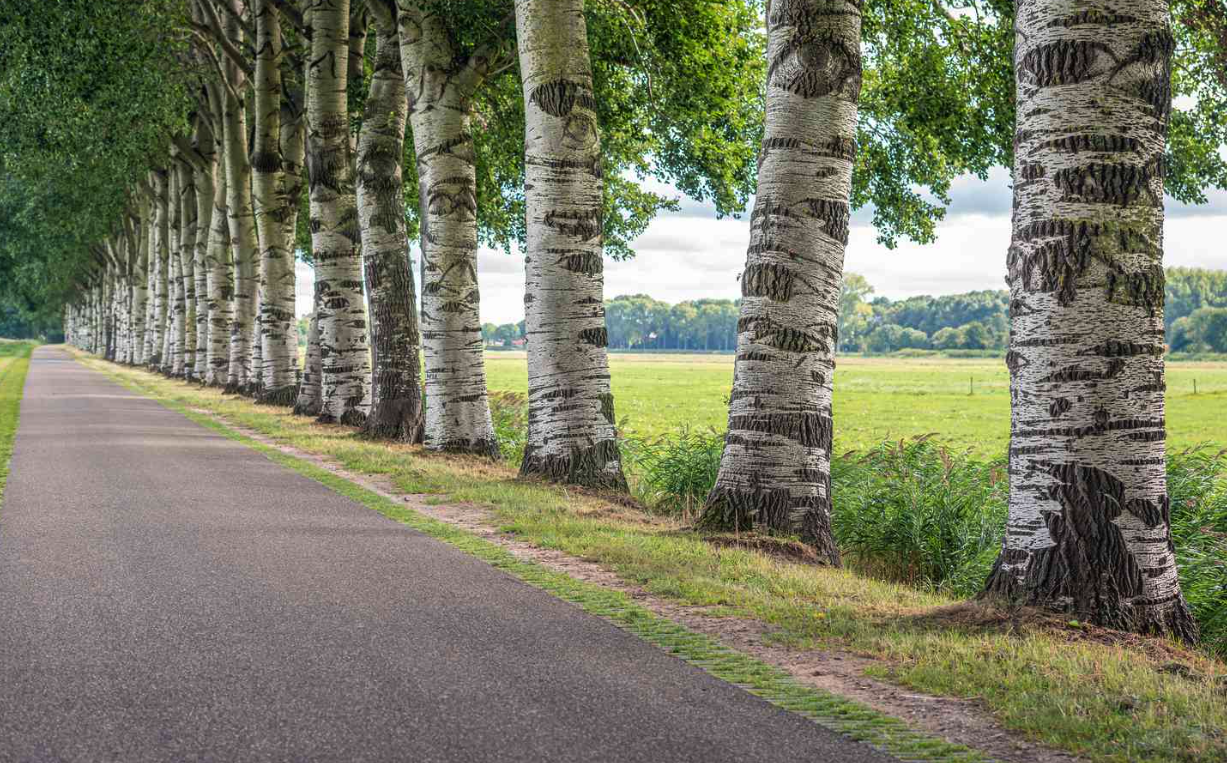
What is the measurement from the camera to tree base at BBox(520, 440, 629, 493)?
1312 centimetres

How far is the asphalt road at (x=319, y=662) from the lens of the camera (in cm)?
469

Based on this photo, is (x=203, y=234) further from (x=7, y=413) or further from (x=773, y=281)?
(x=773, y=281)

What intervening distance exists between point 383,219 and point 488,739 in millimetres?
15791

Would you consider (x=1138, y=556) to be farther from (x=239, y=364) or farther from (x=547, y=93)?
(x=239, y=364)

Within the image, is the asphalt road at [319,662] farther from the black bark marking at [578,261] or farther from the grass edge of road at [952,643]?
the black bark marking at [578,261]

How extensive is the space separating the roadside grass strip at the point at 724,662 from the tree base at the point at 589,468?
2.51 meters

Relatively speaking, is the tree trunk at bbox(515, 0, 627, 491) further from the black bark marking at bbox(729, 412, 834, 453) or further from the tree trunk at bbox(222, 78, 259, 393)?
the tree trunk at bbox(222, 78, 259, 393)

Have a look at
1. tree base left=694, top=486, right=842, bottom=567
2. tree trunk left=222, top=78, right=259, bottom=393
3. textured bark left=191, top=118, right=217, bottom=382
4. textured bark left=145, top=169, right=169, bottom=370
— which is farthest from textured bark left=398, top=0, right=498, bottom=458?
textured bark left=145, top=169, right=169, bottom=370

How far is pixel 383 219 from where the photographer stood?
19.6m

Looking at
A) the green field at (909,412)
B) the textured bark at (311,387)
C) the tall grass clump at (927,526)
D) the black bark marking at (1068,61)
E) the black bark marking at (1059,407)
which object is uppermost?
the black bark marking at (1068,61)

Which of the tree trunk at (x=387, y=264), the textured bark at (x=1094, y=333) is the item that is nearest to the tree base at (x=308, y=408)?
the tree trunk at (x=387, y=264)

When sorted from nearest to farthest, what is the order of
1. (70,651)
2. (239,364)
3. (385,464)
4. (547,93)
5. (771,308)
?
(70,651)
(771,308)
(547,93)
(385,464)
(239,364)

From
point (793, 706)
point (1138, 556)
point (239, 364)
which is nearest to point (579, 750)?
point (793, 706)

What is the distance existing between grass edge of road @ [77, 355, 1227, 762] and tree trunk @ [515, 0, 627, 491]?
73.9 inches
